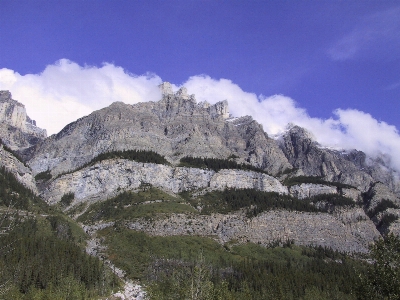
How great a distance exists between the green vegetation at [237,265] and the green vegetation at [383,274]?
84.9m

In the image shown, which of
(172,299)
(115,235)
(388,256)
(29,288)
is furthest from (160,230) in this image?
(388,256)

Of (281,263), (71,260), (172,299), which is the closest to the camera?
(172,299)

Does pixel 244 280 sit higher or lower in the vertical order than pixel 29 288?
higher

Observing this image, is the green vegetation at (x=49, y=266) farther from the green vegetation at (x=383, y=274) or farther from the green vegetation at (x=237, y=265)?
the green vegetation at (x=383, y=274)

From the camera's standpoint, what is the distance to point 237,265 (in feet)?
541

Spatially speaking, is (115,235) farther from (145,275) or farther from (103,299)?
(103,299)

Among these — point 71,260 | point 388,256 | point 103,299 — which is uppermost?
point 388,256

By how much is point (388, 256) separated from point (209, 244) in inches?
6095

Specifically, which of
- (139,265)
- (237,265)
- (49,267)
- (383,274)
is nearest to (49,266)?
(49,267)

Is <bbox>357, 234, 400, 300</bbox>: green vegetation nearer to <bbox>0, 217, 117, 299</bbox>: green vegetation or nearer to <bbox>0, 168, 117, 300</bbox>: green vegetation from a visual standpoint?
<bbox>0, 168, 117, 300</bbox>: green vegetation

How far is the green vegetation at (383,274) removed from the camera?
1534 inches

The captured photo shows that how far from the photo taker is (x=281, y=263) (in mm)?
179500

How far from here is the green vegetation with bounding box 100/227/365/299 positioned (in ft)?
452

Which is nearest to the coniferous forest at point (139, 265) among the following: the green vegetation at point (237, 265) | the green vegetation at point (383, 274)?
the green vegetation at point (237, 265)
